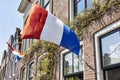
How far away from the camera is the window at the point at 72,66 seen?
725 centimetres

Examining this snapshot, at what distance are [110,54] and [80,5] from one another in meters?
2.68

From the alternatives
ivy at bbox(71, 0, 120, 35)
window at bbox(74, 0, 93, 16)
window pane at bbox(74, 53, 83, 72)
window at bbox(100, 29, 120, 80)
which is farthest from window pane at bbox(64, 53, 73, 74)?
window at bbox(100, 29, 120, 80)

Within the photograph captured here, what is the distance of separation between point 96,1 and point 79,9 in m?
1.54

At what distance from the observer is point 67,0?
8.81 metres

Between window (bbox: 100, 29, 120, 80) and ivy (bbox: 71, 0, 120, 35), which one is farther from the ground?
ivy (bbox: 71, 0, 120, 35)

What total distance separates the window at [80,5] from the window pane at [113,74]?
2.43 metres

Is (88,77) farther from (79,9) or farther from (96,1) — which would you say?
(79,9)

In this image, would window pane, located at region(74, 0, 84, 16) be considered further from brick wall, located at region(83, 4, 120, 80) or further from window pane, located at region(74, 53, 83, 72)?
window pane, located at region(74, 53, 83, 72)

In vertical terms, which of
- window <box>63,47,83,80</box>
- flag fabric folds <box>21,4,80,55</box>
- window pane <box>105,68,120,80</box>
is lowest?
window pane <box>105,68,120,80</box>

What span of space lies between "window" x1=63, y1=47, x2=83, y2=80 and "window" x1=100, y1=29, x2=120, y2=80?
110 centimetres

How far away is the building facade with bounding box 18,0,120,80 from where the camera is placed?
5941 millimetres

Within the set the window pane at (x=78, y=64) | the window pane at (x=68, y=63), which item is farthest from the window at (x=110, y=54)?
the window pane at (x=68, y=63)

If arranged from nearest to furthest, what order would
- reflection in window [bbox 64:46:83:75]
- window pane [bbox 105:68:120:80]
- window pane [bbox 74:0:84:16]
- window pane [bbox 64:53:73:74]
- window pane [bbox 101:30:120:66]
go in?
window pane [bbox 105:68:120:80]
window pane [bbox 101:30:120:66]
reflection in window [bbox 64:46:83:75]
window pane [bbox 64:53:73:74]
window pane [bbox 74:0:84:16]

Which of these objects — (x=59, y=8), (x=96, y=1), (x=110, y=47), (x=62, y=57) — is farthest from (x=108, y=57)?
(x=59, y=8)
